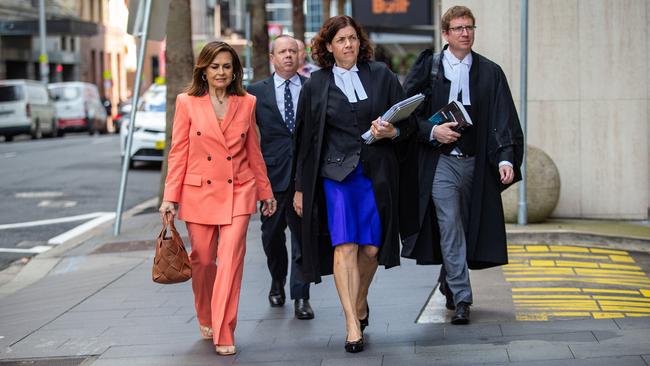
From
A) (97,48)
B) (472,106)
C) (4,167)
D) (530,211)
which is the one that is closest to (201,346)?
(472,106)

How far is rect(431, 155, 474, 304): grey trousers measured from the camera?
7727 mm

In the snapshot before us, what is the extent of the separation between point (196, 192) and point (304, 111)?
782 millimetres

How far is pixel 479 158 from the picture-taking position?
7.81m

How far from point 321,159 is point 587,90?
6.09 metres

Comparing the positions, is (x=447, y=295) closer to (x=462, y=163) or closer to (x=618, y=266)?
(x=462, y=163)

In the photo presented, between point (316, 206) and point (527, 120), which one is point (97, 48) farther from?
point (316, 206)

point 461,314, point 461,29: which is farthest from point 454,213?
point 461,29

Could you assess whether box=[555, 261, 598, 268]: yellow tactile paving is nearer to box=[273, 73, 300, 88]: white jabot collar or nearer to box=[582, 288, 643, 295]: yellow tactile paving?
box=[582, 288, 643, 295]: yellow tactile paving

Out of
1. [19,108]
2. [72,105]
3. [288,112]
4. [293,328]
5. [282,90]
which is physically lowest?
[293,328]

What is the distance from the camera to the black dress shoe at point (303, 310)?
8258 millimetres

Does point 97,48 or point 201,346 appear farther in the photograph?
point 97,48

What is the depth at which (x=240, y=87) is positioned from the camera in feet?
24.3

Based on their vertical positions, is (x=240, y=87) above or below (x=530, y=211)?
above

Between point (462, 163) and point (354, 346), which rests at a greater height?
point (462, 163)
